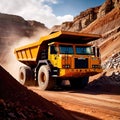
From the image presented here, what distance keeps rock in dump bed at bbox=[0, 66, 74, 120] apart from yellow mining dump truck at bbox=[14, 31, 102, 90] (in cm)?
566

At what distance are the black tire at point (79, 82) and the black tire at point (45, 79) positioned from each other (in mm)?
1890

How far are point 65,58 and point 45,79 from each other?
2034 millimetres

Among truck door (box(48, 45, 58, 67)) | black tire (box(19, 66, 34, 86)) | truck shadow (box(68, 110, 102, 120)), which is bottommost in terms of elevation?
truck shadow (box(68, 110, 102, 120))

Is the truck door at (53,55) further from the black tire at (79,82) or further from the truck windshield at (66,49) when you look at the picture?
the black tire at (79,82)

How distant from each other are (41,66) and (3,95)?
26.5 ft

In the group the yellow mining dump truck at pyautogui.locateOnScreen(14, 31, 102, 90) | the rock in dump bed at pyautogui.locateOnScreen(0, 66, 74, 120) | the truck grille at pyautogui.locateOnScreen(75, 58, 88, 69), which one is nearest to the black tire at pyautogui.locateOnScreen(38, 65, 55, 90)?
the yellow mining dump truck at pyautogui.locateOnScreen(14, 31, 102, 90)

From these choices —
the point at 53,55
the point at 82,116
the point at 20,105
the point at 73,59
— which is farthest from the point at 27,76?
the point at 20,105

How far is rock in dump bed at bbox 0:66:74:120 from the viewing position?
5381 millimetres

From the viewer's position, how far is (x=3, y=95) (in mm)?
6301

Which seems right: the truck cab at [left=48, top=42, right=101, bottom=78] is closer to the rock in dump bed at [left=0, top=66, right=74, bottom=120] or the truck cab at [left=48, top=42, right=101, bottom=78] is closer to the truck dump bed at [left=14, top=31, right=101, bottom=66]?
the truck dump bed at [left=14, top=31, right=101, bottom=66]

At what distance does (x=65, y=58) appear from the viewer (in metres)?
12.6

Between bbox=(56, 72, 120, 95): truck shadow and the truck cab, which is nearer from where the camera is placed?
the truck cab

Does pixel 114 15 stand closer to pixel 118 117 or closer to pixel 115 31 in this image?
pixel 115 31

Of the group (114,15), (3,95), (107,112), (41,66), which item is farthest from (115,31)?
(3,95)
